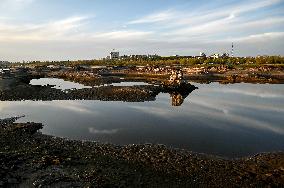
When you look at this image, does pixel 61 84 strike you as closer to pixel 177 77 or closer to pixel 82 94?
pixel 82 94

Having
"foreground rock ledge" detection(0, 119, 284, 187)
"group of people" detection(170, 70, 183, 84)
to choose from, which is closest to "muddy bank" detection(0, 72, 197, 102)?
"group of people" detection(170, 70, 183, 84)

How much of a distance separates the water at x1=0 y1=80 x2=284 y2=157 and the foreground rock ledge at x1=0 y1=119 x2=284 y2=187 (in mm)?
2536

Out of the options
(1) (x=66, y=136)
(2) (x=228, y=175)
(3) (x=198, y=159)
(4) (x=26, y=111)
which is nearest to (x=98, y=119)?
(1) (x=66, y=136)

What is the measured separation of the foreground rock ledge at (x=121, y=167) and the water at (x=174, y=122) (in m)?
2.54

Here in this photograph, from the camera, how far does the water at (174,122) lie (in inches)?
1026

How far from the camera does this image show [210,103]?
149ft

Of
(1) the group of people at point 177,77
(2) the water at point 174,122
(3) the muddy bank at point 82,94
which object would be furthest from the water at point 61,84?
(2) the water at point 174,122

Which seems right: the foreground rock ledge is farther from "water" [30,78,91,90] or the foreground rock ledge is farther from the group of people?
"water" [30,78,91,90]

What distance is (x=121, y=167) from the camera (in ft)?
64.4

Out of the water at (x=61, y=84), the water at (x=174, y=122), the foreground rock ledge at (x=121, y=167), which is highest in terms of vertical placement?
the foreground rock ledge at (x=121, y=167)

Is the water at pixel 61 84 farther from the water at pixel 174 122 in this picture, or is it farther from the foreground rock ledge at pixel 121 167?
the foreground rock ledge at pixel 121 167

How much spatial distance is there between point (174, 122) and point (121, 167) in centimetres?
1364

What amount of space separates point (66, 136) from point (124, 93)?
22.2m

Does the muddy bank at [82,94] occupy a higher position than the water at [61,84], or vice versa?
the muddy bank at [82,94]
